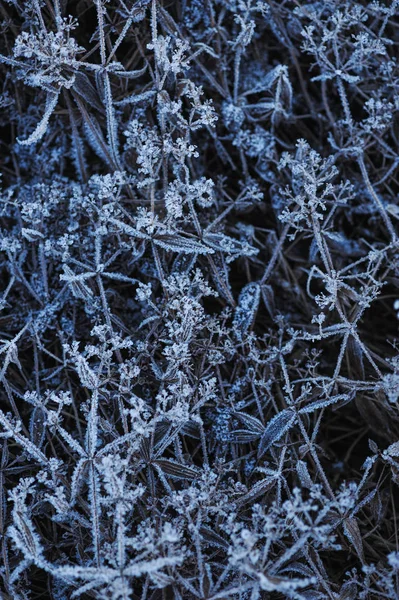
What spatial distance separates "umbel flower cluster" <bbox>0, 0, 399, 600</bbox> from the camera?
1.55 meters

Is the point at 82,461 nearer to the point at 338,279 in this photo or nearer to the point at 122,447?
the point at 122,447

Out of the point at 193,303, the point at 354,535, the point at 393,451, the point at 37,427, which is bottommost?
the point at 37,427

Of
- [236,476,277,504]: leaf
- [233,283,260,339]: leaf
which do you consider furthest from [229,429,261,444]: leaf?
[233,283,260,339]: leaf

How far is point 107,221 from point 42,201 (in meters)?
0.30

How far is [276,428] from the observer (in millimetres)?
1713

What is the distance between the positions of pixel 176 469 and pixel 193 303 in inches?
16.1

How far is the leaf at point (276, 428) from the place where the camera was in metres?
1.70

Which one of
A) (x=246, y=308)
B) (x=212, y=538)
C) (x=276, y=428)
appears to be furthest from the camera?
(x=246, y=308)

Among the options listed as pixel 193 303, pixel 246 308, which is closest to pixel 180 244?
pixel 193 303

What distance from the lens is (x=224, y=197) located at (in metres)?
2.12

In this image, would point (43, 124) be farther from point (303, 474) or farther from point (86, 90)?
point (303, 474)

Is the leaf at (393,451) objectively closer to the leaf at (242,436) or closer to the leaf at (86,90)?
the leaf at (242,436)

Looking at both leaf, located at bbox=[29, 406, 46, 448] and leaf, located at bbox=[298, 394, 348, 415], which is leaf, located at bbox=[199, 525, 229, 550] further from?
leaf, located at bbox=[29, 406, 46, 448]

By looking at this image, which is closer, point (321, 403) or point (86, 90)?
point (321, 403)
